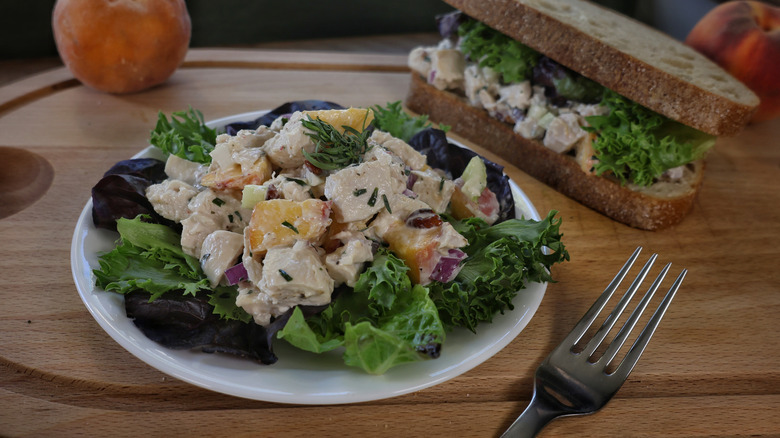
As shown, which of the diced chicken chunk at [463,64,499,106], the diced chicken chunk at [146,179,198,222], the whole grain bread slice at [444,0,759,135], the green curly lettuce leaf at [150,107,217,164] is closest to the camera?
the diced chicken chunk at [146,179,198,222]

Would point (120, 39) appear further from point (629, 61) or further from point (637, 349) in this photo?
point (637, 349)

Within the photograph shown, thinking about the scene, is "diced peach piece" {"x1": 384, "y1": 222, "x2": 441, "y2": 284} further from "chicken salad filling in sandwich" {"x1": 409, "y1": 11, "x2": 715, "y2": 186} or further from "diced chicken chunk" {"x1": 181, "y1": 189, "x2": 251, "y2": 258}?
"chicken salad filling in sandwich" {"x1": 409, "y1": 11, "x2": 715, "y2": 186}

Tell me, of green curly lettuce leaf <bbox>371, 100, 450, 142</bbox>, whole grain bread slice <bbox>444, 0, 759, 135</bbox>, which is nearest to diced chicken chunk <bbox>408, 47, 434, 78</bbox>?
whole grain bread slice <bbox>444, 0, 759, 135</bbox>

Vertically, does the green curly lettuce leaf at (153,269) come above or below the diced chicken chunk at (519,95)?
below

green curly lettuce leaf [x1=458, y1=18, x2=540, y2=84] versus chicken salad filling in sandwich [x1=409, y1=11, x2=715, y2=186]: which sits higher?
green curly lettuce leaf [x1=458, y1=18, x2=540, y2=84]

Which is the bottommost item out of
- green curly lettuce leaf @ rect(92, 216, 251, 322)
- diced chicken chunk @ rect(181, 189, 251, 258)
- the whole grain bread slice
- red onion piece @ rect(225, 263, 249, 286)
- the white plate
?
the white plate

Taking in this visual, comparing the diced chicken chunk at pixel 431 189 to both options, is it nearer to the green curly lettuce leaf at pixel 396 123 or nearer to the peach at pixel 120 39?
the green curly lettuce leaf at pixel 396 123

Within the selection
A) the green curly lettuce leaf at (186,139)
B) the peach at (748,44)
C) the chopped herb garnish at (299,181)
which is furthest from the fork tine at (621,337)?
the peach at (748,44)
